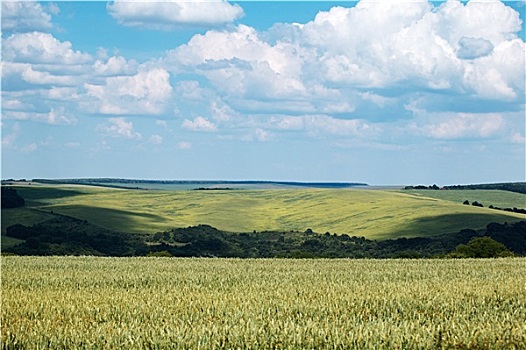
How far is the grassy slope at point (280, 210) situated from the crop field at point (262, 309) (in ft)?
274

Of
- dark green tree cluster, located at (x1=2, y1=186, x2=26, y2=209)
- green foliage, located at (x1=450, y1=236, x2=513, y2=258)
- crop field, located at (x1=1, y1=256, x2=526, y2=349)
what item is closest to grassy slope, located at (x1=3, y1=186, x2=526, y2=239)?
dark green tree cluster, located at (x1=2, y1=186, x2=26, y2=209)

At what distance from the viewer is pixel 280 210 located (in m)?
159

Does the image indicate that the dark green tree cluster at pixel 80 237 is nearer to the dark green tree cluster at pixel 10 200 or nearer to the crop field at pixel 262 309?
the dark green tree cluster at pixel 10 200

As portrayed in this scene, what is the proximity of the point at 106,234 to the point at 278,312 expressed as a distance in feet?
326

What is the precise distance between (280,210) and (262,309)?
139 m

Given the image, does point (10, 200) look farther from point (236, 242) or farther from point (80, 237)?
point (236, 242)

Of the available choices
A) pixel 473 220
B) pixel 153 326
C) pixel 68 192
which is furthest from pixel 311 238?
pixel 153 326

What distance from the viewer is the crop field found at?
15891 mm

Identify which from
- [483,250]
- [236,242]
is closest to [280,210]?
[236,242]

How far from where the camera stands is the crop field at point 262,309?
52.1ft

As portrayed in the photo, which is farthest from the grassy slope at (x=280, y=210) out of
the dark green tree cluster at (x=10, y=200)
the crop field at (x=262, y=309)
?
the crop field at (x=262, y=309)

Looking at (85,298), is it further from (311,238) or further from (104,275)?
(311,238)

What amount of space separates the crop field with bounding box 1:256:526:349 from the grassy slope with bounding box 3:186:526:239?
83633 mm

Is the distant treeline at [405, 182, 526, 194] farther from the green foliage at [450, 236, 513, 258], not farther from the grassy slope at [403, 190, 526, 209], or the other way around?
the green foliage at [450, 236, 513, 258]
